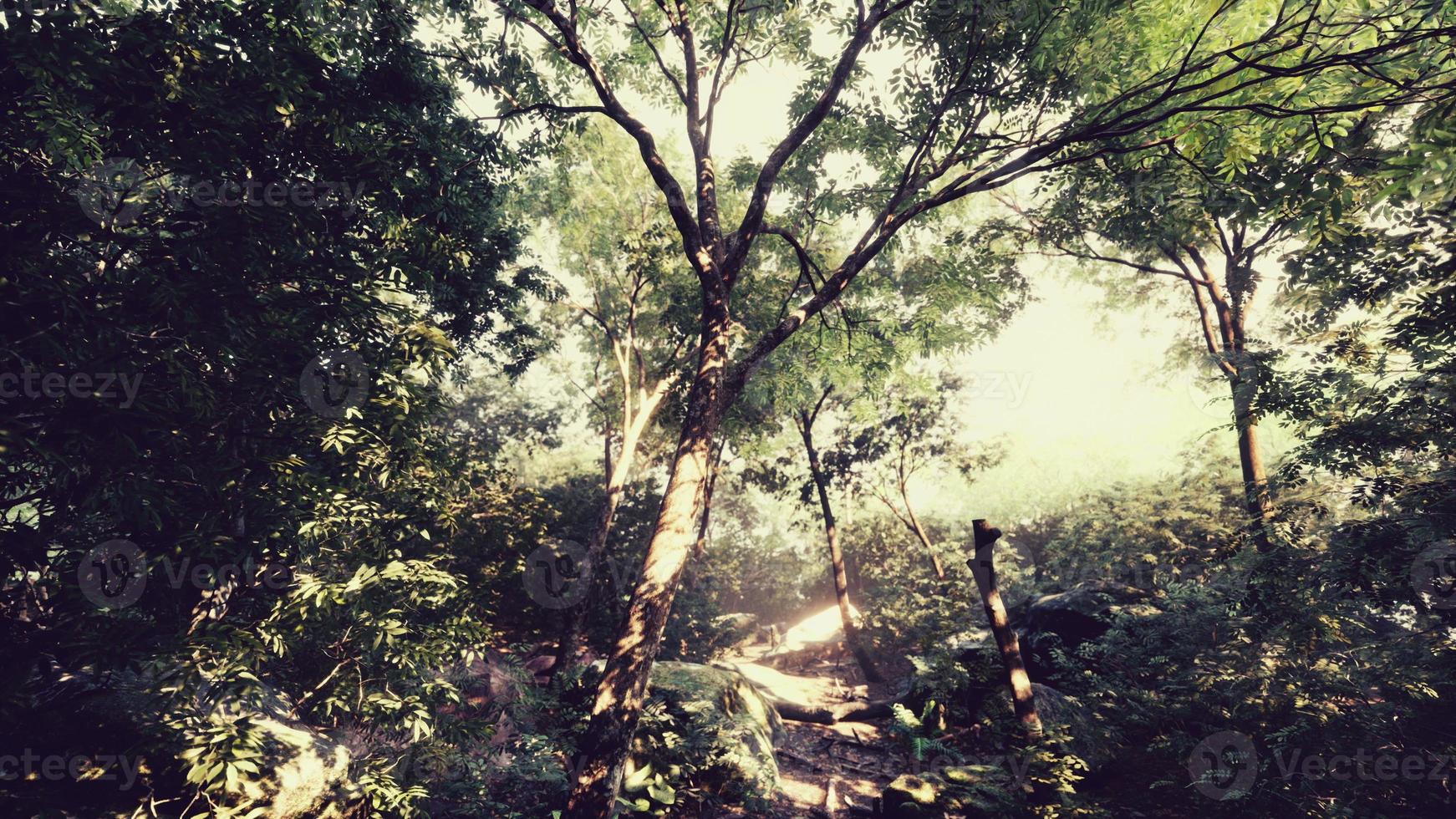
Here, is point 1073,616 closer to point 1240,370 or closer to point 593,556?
point 1240,370

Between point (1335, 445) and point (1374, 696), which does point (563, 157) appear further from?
point (1374, 696)

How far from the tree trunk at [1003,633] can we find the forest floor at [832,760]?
2.79 meters

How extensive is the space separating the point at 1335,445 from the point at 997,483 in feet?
127

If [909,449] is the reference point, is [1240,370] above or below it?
below

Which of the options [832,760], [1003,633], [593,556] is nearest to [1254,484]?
[1003,633]

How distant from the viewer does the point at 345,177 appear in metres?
4.91

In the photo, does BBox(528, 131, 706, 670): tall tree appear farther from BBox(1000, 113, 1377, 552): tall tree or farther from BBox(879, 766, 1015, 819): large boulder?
BBox(1000, 113, 1377, 552): tall tree

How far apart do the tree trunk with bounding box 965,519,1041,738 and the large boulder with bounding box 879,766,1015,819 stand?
3.12 feet

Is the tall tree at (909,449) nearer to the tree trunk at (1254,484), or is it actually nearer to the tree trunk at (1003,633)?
the tree trunk at (1254,484)

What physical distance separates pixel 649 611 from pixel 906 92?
9457 millimetres

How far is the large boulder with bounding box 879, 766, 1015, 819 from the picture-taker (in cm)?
684

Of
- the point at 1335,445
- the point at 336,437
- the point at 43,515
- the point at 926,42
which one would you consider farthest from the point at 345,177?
the point at 1335,445

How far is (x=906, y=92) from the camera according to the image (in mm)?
9000

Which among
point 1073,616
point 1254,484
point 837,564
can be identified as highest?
point 1254,484
